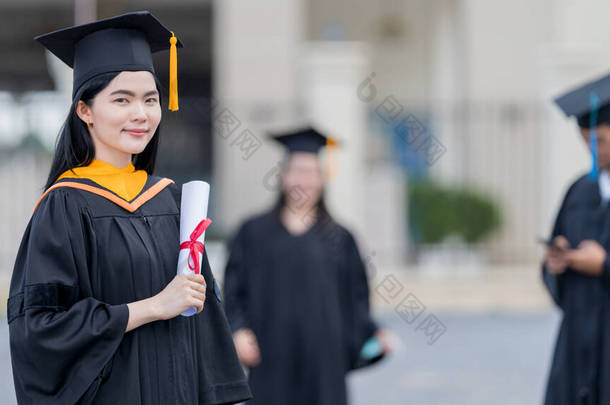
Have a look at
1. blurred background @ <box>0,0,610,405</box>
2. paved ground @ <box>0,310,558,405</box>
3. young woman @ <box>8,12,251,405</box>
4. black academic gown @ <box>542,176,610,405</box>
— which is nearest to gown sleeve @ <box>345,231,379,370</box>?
black academic gown @ <box>542,176,610,405</box>

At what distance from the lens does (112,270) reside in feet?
8.20

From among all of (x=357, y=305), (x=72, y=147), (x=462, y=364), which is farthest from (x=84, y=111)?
(x=462, y=364)

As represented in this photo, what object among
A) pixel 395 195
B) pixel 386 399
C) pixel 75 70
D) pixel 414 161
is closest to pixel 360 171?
pixel 395 195

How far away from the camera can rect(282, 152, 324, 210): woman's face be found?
488cm

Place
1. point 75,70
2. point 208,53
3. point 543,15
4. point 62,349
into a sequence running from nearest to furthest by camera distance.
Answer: point 62,349 < point 75,70 < point 543,15 < point 208,53

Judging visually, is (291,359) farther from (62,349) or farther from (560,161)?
(560,161)

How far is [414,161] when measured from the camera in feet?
53.7

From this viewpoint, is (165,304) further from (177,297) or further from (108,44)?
(108,44)

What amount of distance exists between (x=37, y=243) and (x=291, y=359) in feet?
8.32

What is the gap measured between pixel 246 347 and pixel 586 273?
179 cm

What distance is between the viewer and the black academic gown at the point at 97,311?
239 cm

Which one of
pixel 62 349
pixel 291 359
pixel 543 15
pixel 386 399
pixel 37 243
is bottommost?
pixel 386 399

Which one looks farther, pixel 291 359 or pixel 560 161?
pixel 560 161

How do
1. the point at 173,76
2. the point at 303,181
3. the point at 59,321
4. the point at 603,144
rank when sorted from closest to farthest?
the point at 59,321 < the point at 173,76 < the point at 603,144 < the point at 303,181
